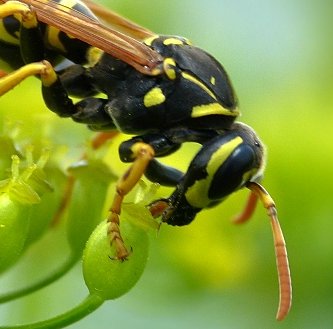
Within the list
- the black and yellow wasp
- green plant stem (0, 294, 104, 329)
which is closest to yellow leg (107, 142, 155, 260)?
the black and yellow wasp

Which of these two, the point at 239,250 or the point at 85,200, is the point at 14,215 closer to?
→ the point at 85,200

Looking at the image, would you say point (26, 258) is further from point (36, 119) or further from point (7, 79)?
point (7, 79)

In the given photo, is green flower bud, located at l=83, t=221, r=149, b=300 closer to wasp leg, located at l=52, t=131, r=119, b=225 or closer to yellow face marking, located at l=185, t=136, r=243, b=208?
yellow face marking, located at l=185, t=136, r=243, b=208

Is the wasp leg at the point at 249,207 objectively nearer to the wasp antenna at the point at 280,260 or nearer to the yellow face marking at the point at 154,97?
the wasp antenna at the point at 280,260

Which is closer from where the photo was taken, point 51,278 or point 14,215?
point 14,215

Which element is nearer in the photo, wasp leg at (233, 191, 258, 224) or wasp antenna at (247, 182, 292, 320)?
wasp antenna at (247, 182, 292, 320)

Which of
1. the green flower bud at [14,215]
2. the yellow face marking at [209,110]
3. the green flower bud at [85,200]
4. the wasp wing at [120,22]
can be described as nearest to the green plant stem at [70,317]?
the green flower bud at [14,215]

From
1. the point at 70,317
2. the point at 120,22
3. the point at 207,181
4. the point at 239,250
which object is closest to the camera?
the point at 70,317

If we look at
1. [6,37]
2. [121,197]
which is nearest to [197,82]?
[121,197]
